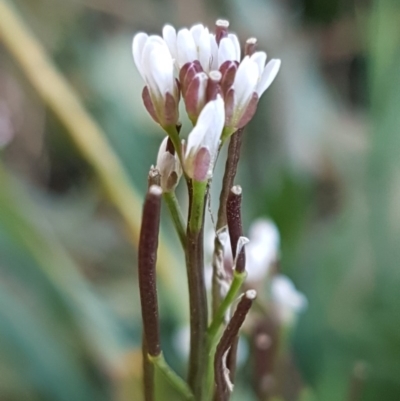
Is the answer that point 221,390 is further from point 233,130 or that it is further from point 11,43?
point 11,43

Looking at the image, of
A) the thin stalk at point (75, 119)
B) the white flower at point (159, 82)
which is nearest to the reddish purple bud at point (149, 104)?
the white flower at point (159, 82)

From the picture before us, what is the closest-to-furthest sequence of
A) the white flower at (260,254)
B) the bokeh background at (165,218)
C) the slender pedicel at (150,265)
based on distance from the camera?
the slender pedicel at (150,265) < the white flower at (260,254) < the bokeh background at (165,218)

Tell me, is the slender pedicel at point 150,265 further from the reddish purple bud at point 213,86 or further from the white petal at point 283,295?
→ the white petal at point 283,295

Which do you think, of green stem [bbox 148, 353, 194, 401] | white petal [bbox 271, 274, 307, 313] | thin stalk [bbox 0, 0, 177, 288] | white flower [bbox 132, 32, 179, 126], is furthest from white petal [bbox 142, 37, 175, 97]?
thin stalk [bbox 0, 0, 177, 288]

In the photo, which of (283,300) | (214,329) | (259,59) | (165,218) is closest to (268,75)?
(259,59)

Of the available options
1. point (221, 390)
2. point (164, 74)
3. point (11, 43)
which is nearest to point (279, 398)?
point (221, 390)

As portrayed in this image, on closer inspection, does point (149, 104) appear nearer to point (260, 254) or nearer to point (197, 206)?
point (197, 206)
